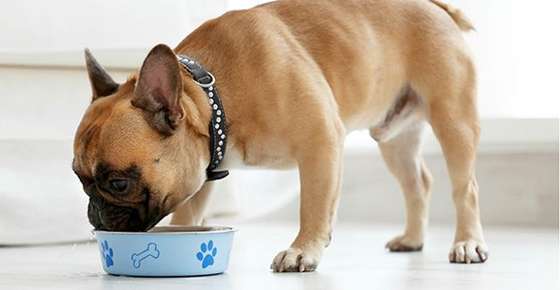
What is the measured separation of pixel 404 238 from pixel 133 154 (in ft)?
3.09

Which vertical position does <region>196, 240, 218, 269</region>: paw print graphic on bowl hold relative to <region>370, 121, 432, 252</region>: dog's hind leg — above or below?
above

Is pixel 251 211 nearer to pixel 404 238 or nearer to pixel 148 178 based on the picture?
pixel 404 238

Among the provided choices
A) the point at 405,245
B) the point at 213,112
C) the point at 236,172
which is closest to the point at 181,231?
the point at 213,112

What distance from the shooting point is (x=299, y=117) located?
194cm

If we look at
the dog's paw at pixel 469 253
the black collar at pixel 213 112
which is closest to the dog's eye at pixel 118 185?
the black collar at pixel 213 112

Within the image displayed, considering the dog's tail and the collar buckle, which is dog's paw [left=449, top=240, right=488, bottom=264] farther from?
the collar buckle

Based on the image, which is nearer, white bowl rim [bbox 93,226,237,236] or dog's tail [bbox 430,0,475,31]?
white bowl rim [bbox 93,226,237,236]

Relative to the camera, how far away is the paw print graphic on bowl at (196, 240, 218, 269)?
180 cm

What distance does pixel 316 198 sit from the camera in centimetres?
194

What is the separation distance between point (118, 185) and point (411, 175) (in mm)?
997

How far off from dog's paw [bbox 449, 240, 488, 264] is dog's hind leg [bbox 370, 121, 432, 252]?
0.29 m

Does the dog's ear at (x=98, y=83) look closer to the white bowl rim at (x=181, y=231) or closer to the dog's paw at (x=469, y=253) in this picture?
the white bowl rim at (x=181, y=231)

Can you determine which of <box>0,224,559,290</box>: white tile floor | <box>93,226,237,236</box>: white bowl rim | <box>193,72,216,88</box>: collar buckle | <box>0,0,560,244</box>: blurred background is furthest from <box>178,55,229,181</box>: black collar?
<box>0,0,560,244</box>: blurred background

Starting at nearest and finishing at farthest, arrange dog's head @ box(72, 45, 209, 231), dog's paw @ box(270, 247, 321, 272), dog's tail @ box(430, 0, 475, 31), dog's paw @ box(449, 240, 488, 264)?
dog's head @ box(72, 45, 209, 231)
dog's paw @ box(270, 247, 321, 272)
dog's paw @ box(449, 240, 488, 264)
dog's tail @ box(430, 0, 475, 31)
